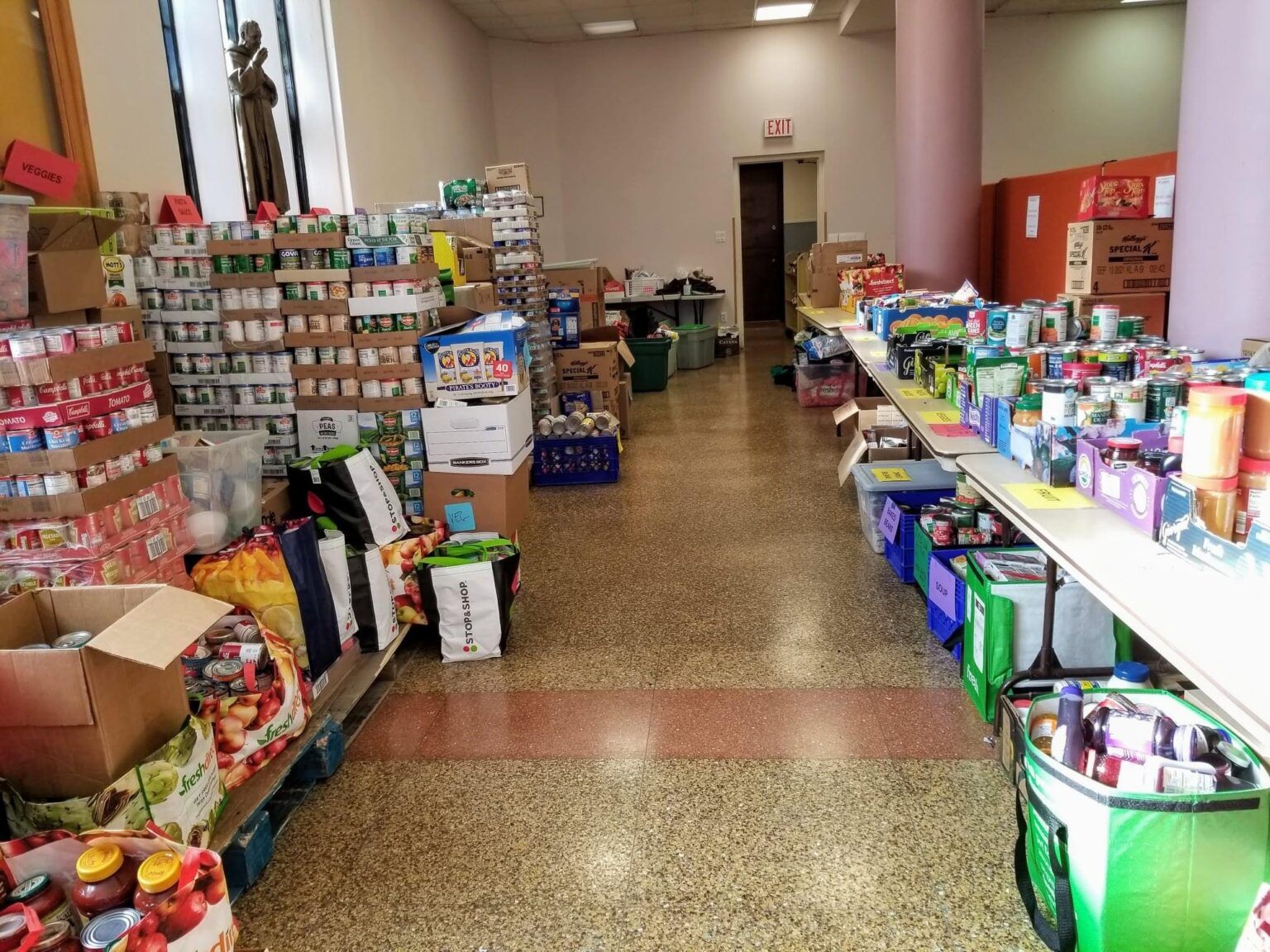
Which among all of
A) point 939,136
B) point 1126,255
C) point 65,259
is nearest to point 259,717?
point 65,259

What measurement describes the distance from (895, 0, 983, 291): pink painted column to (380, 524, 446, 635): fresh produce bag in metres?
4.82

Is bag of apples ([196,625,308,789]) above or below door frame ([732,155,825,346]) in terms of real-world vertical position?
below

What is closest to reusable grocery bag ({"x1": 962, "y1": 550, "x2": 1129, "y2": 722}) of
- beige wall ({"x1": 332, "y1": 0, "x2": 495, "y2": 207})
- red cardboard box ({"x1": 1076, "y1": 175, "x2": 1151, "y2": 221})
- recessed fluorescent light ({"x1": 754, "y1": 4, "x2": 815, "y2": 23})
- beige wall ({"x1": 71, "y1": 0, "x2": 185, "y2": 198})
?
red cardboard box ({"x1": 1076, "y1": 175, "x2": 1151, "y2": 221})

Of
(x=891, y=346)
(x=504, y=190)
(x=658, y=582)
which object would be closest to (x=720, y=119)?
(x=504, y=190)

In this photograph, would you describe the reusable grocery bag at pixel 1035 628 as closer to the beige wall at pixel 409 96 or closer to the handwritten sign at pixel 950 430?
the handwritten sign at pixel 950 430

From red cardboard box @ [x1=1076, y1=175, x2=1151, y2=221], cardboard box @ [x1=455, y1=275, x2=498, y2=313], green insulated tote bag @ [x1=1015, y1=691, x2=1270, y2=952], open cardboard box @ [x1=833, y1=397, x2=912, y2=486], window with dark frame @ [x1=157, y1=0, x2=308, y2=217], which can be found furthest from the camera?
window with dark frame @ [x1=157, y1=0, x2=308, y2=217]

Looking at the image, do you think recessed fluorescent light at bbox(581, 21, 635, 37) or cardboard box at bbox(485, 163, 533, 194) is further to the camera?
recessed fluorescent light at bbox(581, 21, 635, 37)

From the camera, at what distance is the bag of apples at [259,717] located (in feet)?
7.36

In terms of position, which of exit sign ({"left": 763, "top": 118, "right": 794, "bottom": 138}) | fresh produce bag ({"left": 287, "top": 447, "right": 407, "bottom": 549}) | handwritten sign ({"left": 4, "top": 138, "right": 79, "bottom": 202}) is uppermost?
exit sign ({"left": 763, "top": 118, "right": 794, "bottom": 138})

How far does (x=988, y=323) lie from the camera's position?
371 centimetres

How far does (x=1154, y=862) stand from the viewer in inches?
61.0

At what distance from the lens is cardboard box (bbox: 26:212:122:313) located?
262cm

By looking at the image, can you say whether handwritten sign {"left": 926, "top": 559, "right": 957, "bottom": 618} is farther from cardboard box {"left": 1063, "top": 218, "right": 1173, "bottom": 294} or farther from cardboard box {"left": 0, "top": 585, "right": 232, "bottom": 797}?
cardboard box {"left": 0, "top": 585, "right": 232, "bottom": 797}

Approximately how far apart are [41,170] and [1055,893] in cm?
398
